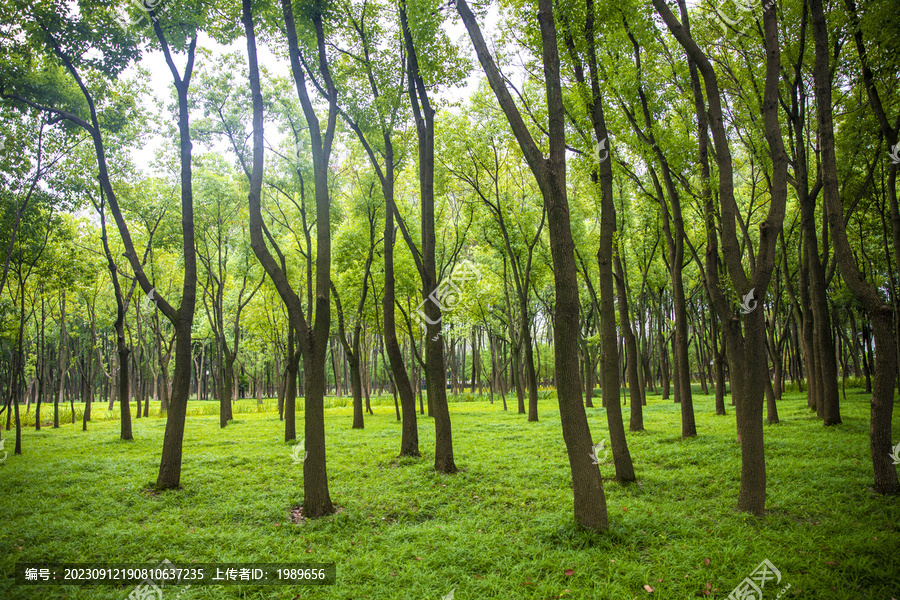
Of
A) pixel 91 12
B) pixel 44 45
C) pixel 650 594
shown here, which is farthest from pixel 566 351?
pixel 44 45

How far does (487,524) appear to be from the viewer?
18.4ft

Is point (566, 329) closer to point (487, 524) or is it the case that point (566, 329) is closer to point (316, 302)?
point (487, 524)

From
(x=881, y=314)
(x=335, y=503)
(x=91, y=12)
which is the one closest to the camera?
(x=881, y=314)

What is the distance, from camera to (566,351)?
491 centimetres

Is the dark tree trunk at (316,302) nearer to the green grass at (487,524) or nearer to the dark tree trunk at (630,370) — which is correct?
the green grass at (487,524)

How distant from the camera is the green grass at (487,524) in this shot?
4055mm

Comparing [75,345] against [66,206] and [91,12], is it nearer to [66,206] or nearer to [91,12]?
[66,206]

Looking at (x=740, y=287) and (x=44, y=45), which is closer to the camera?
(x=740, y=287)

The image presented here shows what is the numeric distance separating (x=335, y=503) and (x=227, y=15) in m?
8.55

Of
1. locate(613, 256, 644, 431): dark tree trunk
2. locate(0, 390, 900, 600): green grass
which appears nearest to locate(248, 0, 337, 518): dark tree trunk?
locate(0, 390, 900, 600): green grass

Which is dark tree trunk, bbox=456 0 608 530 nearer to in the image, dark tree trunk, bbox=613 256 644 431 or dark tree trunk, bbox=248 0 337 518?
dark tree trunk, bbox=248 0 337 518

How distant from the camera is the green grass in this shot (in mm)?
4055

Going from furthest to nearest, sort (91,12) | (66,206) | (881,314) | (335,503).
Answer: (66,206)
(91,12)
(335,503)
(881,314)

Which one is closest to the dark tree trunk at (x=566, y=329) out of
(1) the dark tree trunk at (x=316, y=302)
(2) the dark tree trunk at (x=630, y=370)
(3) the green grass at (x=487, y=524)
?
(3) the green grass at (x=487, y=524)
